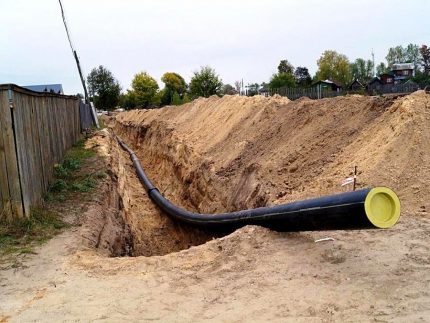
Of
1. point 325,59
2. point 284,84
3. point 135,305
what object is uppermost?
point 325,59

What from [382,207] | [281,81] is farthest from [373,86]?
[382,207]

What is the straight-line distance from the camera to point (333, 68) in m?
70.8

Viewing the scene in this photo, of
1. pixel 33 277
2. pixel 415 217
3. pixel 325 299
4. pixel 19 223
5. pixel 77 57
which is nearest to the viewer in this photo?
pixel 325 299

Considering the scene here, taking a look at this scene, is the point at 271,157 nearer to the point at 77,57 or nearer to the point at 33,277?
the point at 33,277

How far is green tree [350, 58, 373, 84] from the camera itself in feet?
270

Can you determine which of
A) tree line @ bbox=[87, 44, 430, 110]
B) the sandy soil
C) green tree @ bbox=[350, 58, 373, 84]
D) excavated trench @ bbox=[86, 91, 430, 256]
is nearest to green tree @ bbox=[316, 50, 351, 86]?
tree line @ bbox=[87, 44, 430, 110]

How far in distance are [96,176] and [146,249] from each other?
7.06 feet

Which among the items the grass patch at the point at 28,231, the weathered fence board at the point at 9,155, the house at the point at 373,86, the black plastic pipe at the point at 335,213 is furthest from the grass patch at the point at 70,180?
the house at the point at 373,86

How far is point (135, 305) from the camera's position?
15.1ft

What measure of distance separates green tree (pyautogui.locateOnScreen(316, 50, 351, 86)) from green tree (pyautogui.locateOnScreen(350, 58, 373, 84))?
1035 centimetres

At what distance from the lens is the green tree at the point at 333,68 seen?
231ft

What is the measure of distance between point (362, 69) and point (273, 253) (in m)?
85.0

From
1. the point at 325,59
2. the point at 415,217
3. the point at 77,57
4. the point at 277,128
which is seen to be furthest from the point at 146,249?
the point at 325,59

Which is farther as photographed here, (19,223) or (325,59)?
(325,59)
